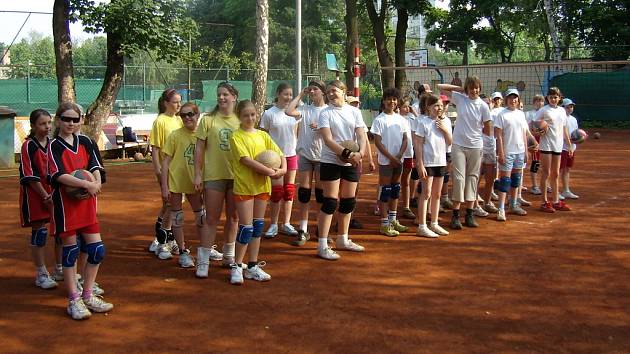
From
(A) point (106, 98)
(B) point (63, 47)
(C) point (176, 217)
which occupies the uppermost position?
(B) point (63, 47)

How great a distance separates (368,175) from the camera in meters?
14.2

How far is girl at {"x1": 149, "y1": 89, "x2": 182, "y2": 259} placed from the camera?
6898 millimetres

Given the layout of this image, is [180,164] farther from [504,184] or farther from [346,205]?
[504,184]

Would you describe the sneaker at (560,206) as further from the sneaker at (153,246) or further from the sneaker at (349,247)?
the sneaker at (153,246)

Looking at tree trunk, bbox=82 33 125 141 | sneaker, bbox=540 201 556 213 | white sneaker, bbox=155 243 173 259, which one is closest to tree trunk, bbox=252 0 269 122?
tree trunk, bbox=82 33 125 141

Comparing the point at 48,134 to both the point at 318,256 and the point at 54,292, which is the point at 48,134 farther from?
the point at 318,256

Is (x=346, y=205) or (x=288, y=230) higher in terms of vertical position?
(x=346, y=205)

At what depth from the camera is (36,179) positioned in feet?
18.3

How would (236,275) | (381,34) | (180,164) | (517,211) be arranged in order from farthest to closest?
(381,34) → (517,211) → (180,164) → (236,275)

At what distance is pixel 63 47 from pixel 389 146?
39.3 feet

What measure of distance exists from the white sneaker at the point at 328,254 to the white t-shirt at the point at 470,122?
2.55 metres

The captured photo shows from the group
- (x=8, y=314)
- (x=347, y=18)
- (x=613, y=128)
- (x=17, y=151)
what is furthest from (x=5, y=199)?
(x=613, y=128)

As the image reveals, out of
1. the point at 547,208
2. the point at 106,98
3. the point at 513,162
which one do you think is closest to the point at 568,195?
the point at 547,208

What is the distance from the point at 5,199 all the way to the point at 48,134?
6510mm
